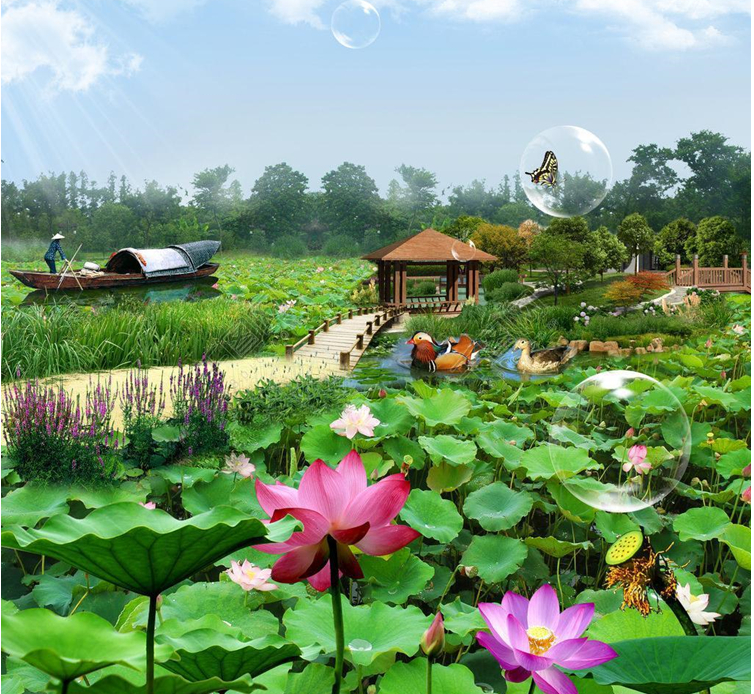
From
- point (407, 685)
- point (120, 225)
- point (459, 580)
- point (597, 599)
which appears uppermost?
point (120, 225)

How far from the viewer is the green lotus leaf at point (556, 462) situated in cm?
161

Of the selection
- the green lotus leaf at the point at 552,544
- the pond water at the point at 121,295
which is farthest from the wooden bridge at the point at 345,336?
the green lotus leaf at the point at 552,544

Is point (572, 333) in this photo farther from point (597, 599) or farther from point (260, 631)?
point (260, 631)

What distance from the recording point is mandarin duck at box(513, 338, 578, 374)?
3.11 metres

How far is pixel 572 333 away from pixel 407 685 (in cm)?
294

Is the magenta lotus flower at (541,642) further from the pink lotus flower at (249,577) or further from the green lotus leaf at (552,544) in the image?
the green lotus leaf at (552,544)

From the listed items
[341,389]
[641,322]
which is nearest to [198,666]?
[341,389]

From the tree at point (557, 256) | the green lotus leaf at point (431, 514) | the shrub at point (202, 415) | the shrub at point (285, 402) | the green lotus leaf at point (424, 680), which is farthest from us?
the tree at point (557, 256)

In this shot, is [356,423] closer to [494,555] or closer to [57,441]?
[494,555]

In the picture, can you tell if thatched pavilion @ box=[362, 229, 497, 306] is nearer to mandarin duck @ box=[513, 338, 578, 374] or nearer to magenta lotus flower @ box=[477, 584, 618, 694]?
mandarin duck @ box=[513, 338, 578, 374]

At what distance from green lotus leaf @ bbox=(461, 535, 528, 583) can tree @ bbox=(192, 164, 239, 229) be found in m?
2.14

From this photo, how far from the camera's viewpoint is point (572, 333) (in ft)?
11.4

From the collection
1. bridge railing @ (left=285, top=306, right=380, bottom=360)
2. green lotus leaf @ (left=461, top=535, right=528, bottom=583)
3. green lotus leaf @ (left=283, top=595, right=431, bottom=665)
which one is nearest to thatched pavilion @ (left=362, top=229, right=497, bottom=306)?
bridge railing @ (left=285, top=306, right=380, bottom=360)

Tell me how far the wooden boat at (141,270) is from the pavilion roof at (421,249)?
2.70 feet
